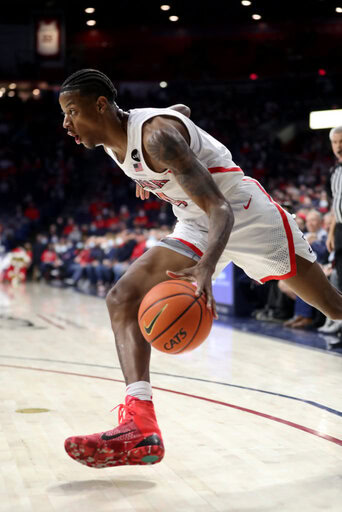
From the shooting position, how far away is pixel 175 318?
2605 millimetres

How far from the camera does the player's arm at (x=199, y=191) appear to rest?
8.40 feet

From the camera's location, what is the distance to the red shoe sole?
2.68 metres

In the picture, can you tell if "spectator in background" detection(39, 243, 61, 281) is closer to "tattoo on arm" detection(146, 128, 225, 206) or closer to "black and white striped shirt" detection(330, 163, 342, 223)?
"black and white striped shirt" detection(330, 163, 342, 223)

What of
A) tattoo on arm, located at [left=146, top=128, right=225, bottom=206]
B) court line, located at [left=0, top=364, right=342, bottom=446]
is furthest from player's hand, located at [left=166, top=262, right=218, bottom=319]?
court line, located at [left=0, top=364, right=342, bottom=446]

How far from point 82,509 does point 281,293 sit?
20.4 feet

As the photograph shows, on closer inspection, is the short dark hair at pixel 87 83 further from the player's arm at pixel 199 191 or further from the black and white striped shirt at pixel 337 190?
the black and white striped shirt at pixel 337 190

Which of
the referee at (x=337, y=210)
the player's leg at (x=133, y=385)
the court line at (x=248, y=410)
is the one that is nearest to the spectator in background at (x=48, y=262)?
the referee at (x=337, y=210)

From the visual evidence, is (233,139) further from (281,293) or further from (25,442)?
(25,442)

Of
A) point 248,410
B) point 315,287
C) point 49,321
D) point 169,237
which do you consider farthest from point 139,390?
point 49,321

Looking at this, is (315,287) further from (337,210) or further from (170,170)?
(337,210)

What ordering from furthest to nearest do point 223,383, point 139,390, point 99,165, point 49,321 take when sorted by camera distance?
1. point 99,165
2. point 49,321
3. point 223,383
4. point 139,390

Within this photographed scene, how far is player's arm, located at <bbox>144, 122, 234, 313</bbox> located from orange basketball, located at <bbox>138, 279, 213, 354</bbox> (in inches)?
3.8

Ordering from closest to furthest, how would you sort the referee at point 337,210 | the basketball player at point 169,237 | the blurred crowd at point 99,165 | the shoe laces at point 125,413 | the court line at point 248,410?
1. the basketball player at point 169,237
2. the shoe laces at point 125,413
3. the court line at point 248,410
4. the referee at point 337,210
5. the blurred crowd at point 99,165

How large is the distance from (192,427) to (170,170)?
1.51 m
